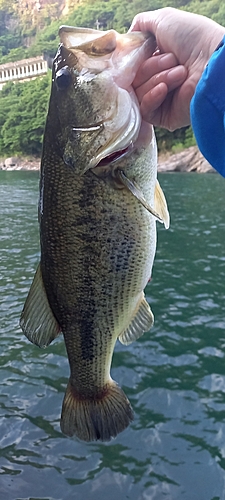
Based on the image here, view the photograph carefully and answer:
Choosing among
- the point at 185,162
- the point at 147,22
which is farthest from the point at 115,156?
the point at 185,162

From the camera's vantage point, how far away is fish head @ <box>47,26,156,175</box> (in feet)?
6.66

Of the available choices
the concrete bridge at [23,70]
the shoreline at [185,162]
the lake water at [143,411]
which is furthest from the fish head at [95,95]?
the concrete bridge at [23,70]

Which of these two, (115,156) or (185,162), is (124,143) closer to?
(115,156)

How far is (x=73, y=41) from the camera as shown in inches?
81.5

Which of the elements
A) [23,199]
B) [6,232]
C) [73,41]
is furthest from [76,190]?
[23,199]

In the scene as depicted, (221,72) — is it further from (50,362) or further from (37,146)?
(37,146)

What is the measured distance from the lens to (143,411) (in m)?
5.35

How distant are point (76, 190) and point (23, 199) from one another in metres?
22.9

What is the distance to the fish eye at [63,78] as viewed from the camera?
6.81 feet

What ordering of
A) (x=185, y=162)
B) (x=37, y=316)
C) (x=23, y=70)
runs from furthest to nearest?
(x=23, y=70) < (x=185, y=162) < (x=37, y=316)

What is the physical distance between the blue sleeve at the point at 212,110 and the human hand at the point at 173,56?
19cm

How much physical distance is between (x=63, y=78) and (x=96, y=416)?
181cm

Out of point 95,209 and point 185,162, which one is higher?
point 95,209

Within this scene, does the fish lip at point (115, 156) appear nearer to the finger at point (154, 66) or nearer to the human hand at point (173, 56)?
the human hand at point (173, 56)
